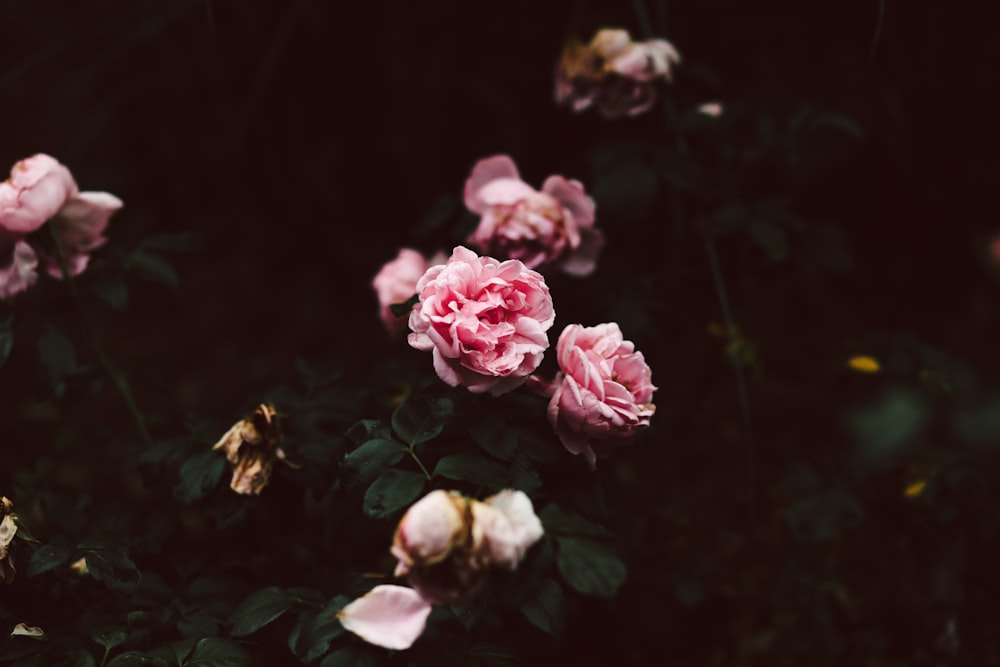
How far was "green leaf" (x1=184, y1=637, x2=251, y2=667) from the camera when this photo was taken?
2.66 feet

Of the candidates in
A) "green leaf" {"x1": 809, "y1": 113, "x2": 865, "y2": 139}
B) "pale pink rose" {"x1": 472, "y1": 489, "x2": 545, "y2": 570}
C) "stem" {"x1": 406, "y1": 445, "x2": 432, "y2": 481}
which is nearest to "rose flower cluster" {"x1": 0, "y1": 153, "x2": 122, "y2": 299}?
"stem" {"x1": 406, "y1": 445, "x2": 432, "y2": 481}

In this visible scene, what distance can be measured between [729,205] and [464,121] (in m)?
0.97

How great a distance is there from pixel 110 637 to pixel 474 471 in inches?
16.4

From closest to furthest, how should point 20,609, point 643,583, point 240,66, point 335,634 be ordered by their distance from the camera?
point 335,634
point 20,609
point 643,583
point 240,66

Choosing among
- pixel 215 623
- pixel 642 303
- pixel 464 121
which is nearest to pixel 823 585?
pixel 642 303

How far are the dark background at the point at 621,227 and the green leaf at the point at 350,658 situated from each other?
1.37 ft

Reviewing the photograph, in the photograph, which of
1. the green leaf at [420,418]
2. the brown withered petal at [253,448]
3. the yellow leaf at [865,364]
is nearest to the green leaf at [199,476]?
the brown withered petal at [253,448]

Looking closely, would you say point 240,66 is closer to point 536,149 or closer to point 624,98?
point 536,149

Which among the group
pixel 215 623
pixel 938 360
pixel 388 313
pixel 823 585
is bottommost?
pixel 823 585

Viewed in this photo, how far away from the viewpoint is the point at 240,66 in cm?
187

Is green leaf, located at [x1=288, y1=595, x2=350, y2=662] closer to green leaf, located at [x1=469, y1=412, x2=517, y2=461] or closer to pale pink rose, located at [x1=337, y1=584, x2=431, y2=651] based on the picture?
pale pink rose, located at [x1=337, y1=584, x2=431, y2=651]

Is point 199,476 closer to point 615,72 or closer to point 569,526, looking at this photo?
point 569,526

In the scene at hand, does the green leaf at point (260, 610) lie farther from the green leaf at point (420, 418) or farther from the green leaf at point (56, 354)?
the green leaf at point (56, 354)

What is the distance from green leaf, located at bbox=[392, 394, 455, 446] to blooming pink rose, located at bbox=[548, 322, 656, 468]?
114mm
